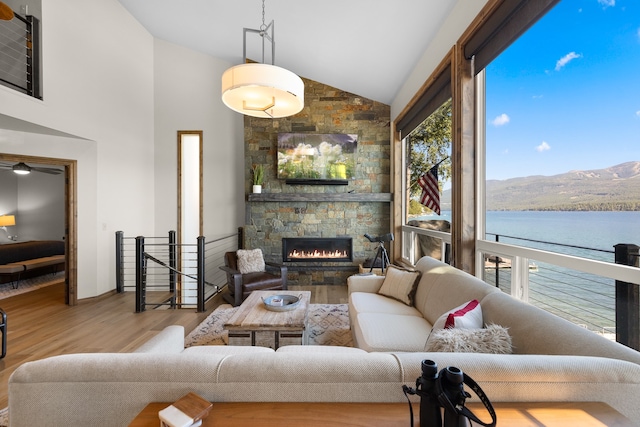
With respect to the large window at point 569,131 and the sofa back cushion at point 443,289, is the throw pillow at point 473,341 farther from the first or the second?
the large window at point 569,131

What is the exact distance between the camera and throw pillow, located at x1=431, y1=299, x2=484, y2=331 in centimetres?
144

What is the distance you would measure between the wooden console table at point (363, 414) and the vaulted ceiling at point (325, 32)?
3.32 metres

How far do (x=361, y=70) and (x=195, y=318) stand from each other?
14.1 ft

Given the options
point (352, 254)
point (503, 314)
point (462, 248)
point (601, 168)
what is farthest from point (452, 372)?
point (352, 254)

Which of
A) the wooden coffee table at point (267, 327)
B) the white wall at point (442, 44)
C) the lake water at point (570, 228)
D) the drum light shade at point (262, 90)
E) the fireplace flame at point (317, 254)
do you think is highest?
the white wall at point (442, 44)

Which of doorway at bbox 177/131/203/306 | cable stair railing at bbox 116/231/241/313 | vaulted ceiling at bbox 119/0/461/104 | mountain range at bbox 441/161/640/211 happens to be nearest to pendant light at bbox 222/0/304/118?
vaulted ceiling at bbox 119/0/461/104

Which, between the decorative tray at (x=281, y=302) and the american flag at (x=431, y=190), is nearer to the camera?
the decorative tray at (x=281, y=302)

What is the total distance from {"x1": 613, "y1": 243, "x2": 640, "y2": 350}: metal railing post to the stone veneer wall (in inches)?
144

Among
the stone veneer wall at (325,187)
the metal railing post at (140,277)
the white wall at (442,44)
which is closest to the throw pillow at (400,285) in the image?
the stone veneer wall at (325,187)

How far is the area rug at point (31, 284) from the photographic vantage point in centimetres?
443

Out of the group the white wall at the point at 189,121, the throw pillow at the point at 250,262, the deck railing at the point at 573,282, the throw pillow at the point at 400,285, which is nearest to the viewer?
the deck railing at the point at 573,282

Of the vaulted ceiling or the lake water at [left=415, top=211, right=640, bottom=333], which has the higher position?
the vaulted ceiling

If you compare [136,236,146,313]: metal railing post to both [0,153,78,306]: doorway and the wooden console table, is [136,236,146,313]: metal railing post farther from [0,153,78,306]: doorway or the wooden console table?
the wooden console table

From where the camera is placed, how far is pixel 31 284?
16.3 feet
